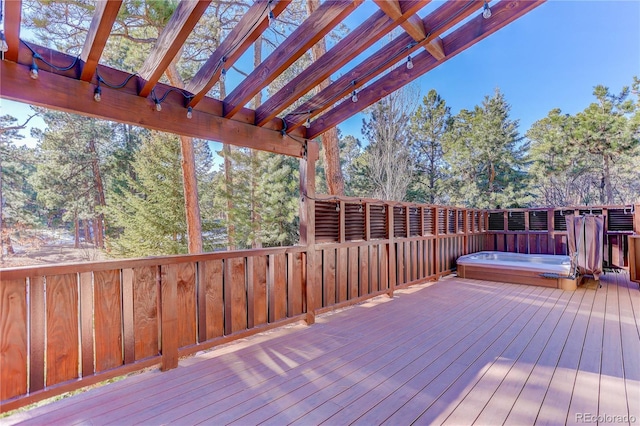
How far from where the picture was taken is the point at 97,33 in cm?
176

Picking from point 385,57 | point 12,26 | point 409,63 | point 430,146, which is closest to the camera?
point 12,26

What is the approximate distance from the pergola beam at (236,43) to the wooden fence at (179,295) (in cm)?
149

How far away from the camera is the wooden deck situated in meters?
1.91

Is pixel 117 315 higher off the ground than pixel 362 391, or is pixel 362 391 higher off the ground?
pixel 117 315

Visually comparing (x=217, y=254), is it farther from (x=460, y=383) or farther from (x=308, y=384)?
(x=460, y=383)

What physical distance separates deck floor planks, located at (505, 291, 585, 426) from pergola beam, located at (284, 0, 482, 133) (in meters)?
2.75

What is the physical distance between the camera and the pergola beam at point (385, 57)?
2.21 m

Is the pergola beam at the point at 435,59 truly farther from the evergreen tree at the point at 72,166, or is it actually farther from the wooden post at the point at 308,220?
the evergreen tree at the point at 72,166

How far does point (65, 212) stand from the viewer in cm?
1428

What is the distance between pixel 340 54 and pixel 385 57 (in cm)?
42

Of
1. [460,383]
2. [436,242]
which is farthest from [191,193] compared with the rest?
[460,383]

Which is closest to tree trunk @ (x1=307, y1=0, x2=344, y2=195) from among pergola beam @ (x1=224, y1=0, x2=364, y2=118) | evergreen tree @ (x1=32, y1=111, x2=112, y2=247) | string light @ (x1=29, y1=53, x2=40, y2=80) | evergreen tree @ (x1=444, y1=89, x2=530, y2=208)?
pergola beam @ (x1=224, y1=0, x2=364, y2=118)

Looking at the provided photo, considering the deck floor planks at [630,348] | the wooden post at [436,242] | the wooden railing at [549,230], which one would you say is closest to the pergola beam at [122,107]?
the deck floor planks at [630,348]

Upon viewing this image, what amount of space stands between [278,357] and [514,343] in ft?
7.83
